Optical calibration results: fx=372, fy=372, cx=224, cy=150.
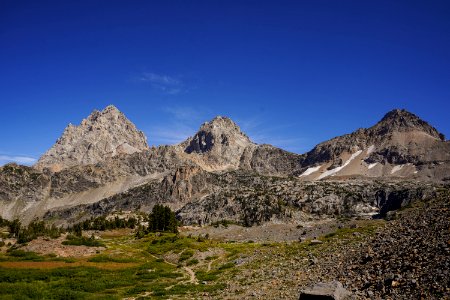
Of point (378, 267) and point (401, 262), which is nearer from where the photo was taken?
point (401, 262)

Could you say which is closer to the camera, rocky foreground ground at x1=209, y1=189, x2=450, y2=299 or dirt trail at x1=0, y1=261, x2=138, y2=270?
rocky foreground ground at x1=209, y1=189, x2=450, y2=299

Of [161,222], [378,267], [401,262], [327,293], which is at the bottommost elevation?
[161,222]

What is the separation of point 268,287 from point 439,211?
55.3ft

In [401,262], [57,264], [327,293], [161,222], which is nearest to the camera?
[327,293]

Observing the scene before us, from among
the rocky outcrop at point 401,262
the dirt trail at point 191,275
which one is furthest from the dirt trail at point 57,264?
the rocky outcrop at point 401,262

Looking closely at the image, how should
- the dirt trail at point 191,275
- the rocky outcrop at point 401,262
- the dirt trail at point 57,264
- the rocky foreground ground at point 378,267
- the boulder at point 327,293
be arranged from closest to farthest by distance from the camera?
1. the rocky outcrop at point 401,262
2. the rocky foreground ground at point 378,267
3. the boulder at point 327,293
4. the dirt trail at point 191,275
5. the dirt trail at point 57,264

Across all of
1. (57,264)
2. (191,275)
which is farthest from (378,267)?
(57,264)

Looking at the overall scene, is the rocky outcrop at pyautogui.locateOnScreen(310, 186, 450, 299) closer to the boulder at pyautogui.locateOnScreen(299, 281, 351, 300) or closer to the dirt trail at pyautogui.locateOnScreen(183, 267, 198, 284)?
the boulder at pyautogui.locateOnScreen(299, 281, 351, 300)

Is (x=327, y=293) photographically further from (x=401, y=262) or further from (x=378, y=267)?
(x=401, y=262)

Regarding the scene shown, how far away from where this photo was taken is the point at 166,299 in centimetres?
3556

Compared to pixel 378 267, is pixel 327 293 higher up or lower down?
lower down

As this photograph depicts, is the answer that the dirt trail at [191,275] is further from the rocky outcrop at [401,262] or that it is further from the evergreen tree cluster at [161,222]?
the evergreen tree cluster at [161,222]

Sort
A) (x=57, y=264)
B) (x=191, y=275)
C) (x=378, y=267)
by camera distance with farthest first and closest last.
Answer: (x=57, y=264) → (x=191, y=275) → (x=378, y=267)

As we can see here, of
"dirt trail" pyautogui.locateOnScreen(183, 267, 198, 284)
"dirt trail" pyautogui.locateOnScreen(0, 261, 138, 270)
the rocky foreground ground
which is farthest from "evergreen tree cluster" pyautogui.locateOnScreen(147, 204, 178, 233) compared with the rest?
the rocky foreground ground
